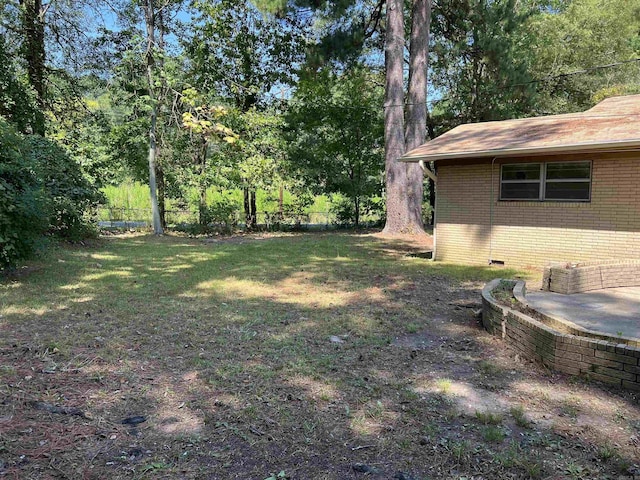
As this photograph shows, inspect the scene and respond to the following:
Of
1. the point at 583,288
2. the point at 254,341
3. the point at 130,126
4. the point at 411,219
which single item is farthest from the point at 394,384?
the point at 130,126

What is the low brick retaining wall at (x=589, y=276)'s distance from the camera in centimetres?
566

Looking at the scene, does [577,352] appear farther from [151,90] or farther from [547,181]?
[151,90]

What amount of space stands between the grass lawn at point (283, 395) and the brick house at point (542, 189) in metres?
3.53

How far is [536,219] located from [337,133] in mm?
12129

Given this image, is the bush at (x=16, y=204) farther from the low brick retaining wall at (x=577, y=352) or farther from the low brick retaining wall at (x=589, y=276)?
the low brick retaining wall at (x=589, y=276)

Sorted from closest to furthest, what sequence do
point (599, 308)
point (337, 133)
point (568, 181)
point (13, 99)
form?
point (599, 308) → point (568, 181) → point (13, 99) → point (337, 133)

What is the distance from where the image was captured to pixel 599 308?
16.2 feet

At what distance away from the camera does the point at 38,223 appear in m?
6.77

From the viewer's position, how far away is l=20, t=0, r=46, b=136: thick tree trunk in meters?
12.8

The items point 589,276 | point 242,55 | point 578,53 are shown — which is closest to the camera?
point 589,276

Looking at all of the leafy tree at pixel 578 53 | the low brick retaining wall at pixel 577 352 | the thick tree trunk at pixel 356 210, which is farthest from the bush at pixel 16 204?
the leafy tree at pixel 578 53

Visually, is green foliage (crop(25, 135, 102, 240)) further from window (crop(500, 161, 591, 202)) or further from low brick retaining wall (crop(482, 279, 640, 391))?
low brick retaining wall (crop(482, 279, 640, 391))

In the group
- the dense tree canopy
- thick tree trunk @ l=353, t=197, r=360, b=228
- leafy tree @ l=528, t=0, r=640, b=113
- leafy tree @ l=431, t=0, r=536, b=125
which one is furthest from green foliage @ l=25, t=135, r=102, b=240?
leafy tree @ l=528, t=0, r=640, b=113

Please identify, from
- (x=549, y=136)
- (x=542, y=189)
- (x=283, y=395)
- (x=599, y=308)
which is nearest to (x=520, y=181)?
(x=542, y=189)
